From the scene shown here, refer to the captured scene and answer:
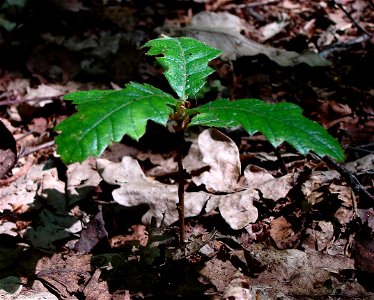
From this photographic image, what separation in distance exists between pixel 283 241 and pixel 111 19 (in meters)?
3.31

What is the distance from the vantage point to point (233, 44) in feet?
12.2

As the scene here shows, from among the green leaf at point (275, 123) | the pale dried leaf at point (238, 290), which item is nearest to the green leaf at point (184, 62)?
the green leaf at point (275, 123)

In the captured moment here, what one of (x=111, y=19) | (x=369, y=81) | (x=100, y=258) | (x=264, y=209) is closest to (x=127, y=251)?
(x=100, y=258)

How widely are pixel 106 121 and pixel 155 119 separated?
0.54 feet

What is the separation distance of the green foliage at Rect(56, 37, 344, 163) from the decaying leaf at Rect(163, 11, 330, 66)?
2.02 m

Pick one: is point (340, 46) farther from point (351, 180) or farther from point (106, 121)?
point (106, 121)

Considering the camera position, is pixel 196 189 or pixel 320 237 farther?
pixel 196 189

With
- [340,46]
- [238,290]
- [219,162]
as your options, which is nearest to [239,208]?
[219,162]

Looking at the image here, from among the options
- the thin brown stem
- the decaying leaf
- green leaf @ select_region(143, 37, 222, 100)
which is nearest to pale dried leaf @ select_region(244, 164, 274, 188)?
the thin brown stem

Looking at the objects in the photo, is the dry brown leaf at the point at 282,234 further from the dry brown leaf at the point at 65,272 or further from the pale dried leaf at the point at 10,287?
the pale dried leaf at the point at 10,287

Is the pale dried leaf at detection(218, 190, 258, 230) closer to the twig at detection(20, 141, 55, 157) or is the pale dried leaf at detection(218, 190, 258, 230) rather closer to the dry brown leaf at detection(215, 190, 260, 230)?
the dry brown leaf at detection(215, 190, 260, 230)

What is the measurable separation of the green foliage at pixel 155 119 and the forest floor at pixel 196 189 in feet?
2.11

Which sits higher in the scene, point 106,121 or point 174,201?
point 106,121

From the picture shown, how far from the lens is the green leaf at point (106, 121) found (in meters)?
1.35
